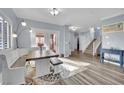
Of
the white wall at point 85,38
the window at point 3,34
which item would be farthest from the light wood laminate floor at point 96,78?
the white wall at point 85,38

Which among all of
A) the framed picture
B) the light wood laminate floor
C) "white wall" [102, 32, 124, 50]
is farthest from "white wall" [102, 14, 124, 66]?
the light wood laminate floor

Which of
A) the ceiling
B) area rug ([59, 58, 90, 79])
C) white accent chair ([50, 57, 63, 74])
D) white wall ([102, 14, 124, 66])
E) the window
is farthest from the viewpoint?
white wall ([102, 14, 124, 66])

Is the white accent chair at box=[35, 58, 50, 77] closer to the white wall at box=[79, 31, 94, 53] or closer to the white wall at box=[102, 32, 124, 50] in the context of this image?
the white wall at box=[102, 32, 124, 50]

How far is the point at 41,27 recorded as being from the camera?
6.46 meters

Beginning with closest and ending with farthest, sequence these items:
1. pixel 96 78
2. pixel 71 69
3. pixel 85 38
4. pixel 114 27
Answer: pixel 96 78
pixel 71 69
pixel 114 27
pixel 85 38

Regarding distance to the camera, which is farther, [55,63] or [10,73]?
[55,63]

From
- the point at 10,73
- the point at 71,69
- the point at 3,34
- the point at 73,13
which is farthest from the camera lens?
the point at 73,13

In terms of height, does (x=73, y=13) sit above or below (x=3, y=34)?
above

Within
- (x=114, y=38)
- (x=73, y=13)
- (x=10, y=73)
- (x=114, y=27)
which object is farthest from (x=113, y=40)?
(x=10, y=73)

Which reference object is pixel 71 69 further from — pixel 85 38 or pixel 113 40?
pixel 85 38

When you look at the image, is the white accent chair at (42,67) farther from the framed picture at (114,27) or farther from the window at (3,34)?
the framed picture at (114,27)
